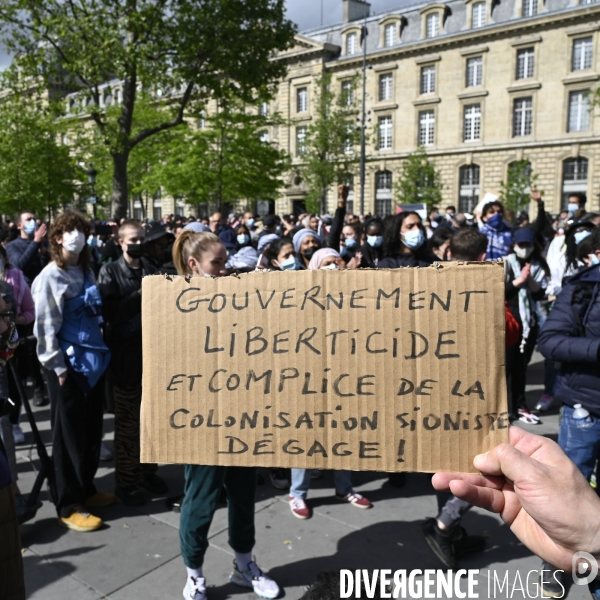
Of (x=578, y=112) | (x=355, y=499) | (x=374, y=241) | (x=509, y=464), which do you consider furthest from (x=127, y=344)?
(x=578, y=112)

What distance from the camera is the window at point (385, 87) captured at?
46.3 metres

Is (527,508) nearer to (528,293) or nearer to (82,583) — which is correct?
(82,583)

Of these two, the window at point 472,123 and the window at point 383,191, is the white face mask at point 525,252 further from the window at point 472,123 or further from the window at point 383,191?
the window at point 383,191

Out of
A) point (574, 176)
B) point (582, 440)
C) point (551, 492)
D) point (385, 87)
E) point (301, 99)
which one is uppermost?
point (385, 87)

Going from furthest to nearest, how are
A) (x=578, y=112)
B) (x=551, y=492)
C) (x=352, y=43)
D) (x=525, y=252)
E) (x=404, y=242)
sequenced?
(x=352, y=43) → (x=578, y=112) → (x=525, y=252) → (x=404, y=242) → (x=551, y=492)

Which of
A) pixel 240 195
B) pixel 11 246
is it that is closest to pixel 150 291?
pixel 11 246

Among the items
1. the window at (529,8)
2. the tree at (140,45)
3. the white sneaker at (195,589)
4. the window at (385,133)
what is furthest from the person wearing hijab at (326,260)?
the window at (385,133)

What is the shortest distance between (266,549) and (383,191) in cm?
4578

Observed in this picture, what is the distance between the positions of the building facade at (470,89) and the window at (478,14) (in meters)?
0.07

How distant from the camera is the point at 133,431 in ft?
14.4

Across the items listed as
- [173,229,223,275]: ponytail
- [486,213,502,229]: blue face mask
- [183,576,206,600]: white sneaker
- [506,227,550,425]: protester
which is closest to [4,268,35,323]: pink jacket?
[173,229,223,275]: ponytail

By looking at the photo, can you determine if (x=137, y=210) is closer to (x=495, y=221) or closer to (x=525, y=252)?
(x=495, y=221)

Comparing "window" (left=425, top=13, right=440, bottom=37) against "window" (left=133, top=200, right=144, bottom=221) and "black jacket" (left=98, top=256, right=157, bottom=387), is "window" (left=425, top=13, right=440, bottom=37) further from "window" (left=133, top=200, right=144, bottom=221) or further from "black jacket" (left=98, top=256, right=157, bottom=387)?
"black jacket" (left=98, top=256, right=157, bottom=387)

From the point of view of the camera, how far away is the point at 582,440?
322 centimetres
